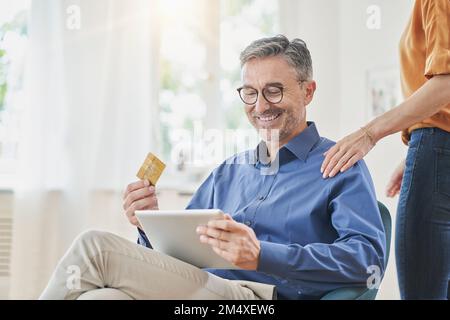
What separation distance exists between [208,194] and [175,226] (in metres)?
0.46

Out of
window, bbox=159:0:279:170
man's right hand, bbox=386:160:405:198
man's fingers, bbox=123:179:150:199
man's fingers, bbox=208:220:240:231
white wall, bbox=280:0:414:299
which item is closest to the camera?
man's fingers, bbox=208:220:240:231

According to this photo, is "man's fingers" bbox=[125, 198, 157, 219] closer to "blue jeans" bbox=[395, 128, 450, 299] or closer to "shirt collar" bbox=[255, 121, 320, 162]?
"shirt collar" bbox=[255, 121, 320, 162]

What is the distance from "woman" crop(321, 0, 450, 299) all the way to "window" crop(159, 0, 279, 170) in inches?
48.9

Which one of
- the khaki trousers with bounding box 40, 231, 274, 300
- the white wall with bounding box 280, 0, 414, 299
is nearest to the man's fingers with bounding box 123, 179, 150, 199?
the khaki trousers with bounding box 40, 231, 274, 300

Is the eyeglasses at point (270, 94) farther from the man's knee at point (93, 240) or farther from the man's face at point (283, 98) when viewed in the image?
the man's knee at point (93, 240)

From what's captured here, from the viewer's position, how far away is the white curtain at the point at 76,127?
2.44 metres

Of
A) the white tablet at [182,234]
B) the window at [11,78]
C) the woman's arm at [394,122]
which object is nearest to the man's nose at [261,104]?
the woman's arm at [394,122]

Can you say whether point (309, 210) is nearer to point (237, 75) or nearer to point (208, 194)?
point (208, 194)

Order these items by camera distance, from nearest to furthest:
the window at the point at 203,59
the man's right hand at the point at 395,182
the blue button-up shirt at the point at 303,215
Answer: the blue button-up shirt at the point at 303,215
the man's right hand at the point at 395,182
the window at the point at 203,59

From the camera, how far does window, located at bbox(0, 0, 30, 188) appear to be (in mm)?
2518

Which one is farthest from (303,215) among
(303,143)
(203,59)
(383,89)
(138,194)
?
(203,59)

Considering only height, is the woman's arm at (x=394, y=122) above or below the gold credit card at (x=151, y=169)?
above

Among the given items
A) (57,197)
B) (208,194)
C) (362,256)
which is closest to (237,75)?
(57,197)

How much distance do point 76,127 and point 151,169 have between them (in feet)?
3.38
